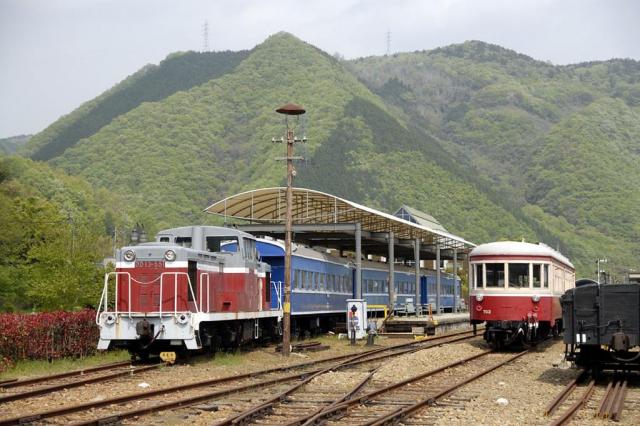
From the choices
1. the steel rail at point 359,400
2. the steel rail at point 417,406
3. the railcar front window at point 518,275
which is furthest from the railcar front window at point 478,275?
the steel rail at point 417,406

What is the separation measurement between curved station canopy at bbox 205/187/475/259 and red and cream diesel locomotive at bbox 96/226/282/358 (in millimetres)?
10484

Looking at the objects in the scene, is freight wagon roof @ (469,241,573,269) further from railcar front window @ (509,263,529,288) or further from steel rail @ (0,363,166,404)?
steel rail @ (0,363,166,404)

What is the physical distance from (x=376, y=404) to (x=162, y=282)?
8742mm

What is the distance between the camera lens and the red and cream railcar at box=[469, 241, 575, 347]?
25.8 meters

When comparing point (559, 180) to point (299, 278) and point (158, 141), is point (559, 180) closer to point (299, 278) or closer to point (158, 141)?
point (158, 141)

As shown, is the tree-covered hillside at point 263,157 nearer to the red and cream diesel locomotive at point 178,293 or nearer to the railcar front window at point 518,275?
the red and cream diesel locomotive at point 178,293

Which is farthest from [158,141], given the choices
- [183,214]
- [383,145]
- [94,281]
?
[94,281]

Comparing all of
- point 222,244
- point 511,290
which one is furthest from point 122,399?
point 511,290

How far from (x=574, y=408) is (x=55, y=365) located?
13.2 meters

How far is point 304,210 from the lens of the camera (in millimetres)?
42062

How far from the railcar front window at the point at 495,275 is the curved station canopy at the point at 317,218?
874 centimetres

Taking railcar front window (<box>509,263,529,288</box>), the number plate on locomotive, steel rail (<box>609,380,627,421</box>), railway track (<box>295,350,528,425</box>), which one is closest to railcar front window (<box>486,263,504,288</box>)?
railcar front window (<box>509,263,529,288</box>)

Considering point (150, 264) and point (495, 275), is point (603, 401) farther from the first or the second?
point (495, 275)

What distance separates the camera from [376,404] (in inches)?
567
